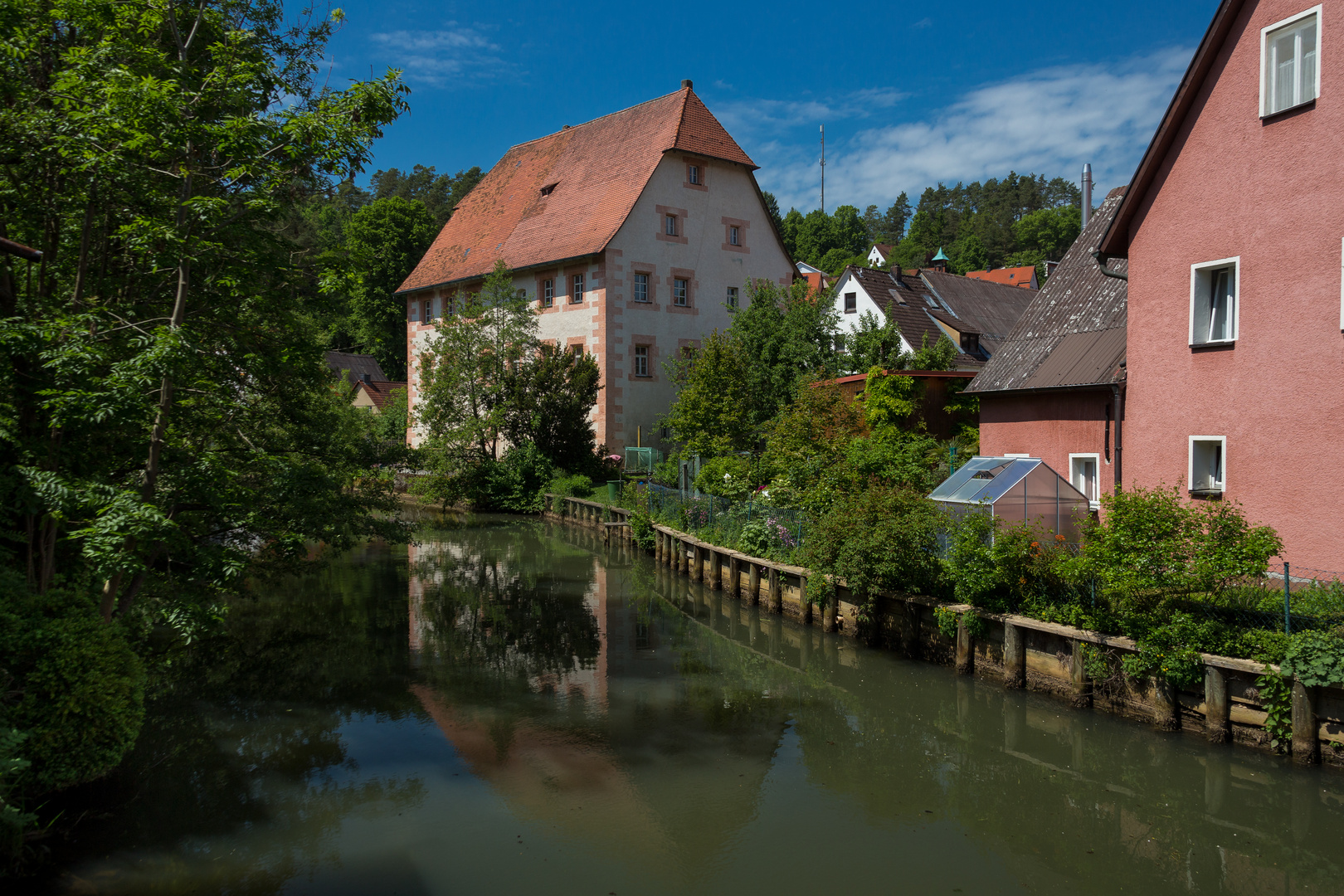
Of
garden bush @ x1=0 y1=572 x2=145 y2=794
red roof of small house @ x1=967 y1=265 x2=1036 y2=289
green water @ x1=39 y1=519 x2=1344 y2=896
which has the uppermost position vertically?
red roof of small house @ x1=967 y1=265 x2=1036 y2=289

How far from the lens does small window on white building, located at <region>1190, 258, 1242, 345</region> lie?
13.5 metres

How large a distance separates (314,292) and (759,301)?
79.3 ft

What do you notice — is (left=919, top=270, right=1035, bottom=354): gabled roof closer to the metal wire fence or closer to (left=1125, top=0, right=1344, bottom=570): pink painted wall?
the metal wire fence

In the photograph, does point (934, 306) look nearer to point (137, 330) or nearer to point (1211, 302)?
point (1211, 302)

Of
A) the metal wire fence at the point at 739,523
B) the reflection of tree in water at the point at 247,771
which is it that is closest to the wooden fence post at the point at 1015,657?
the metal wire fence at the point at 739,523

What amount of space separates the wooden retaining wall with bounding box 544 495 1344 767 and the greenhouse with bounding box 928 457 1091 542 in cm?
206

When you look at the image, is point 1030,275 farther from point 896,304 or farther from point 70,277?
point 70,277

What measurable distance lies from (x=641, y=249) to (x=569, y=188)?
6497 mm

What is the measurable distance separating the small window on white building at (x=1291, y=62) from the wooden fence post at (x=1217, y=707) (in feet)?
26.1

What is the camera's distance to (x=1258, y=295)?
1288 cm

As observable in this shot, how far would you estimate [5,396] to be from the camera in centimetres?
823

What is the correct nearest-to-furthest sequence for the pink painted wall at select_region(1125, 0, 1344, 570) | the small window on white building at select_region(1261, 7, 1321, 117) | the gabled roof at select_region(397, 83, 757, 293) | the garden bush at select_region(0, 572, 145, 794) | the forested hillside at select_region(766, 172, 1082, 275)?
the garden bush at select_region(0, 572, 145, 794), the pink painted wall at select_region(1125, 0, 1344, 570), the small window on white building at select_region(1261, 7, 1321, 117), the gabled roof at select_region(397, 83, 757, 293), the forested hillside at select_region(766, 172, 1082, 275)

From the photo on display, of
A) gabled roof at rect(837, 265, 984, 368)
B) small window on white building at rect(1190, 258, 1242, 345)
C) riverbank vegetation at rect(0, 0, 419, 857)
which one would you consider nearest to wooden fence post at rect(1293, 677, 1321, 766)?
small window on white building at rect(1190, 258, 1242, 345)

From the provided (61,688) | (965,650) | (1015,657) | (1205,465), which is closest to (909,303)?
(1205,465)
